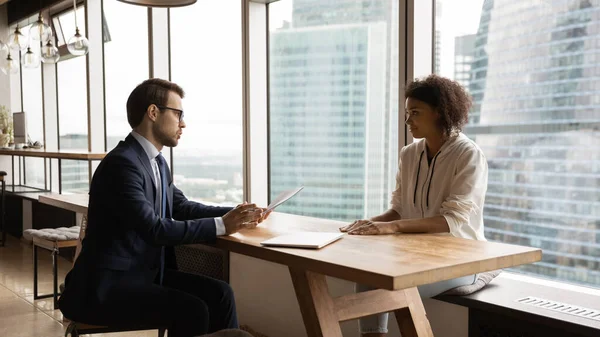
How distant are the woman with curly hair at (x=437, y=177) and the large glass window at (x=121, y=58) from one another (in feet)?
11.5

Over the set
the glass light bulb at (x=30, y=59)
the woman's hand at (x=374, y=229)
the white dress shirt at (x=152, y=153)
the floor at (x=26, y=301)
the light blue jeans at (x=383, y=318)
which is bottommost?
the floor at (x=26, y=301)

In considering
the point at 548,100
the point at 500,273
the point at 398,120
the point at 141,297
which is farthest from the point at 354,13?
the point at 141,297

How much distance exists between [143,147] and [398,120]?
140 cm

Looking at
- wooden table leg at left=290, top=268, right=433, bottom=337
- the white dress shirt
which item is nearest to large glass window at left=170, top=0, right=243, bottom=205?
the white dress shirt

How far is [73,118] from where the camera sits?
6.82m

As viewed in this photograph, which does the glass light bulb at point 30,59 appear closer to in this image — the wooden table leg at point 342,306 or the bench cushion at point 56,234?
the bench cushion at point 56,234

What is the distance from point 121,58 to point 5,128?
2.45m

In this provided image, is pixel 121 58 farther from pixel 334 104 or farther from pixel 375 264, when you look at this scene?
pixel 375 264

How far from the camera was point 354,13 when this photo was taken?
3.65 metres

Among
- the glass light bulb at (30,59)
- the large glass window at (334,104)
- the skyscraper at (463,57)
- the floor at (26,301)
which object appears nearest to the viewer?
the skyscraper at (463,57)

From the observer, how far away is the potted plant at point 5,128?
7280 millimetres

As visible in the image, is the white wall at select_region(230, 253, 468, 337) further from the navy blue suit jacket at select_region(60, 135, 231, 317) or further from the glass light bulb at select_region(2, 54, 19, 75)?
the glass light bulb at select_region(2, 54, 19, 75)

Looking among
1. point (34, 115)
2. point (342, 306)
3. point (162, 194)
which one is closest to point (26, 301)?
point (162, 194)

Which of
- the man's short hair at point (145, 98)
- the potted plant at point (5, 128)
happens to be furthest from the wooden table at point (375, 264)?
the potted plant at point (5, 128)
